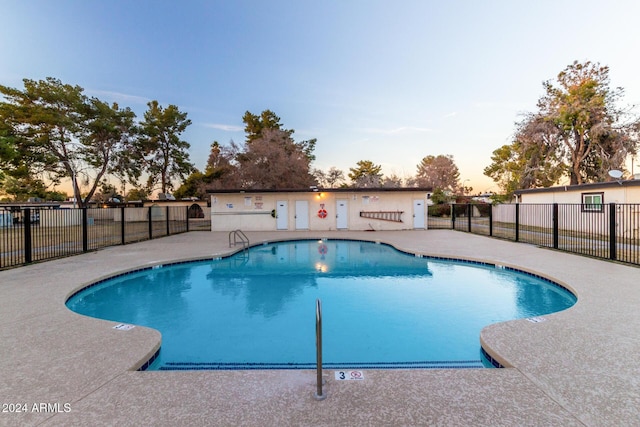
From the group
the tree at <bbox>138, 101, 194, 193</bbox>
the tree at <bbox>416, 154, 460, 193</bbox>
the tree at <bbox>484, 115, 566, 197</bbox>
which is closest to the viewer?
the tree at <bbox>484, 115, 566, 197</bbox>

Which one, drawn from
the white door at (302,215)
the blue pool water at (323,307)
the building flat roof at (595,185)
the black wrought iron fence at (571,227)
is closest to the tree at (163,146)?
the white door at (302,215)

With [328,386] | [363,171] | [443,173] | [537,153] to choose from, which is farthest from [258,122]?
[328,386]

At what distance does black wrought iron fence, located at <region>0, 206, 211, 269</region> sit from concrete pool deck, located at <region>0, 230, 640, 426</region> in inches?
219

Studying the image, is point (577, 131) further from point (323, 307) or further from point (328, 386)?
point (328, 386)

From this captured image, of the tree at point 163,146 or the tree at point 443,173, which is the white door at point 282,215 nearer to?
the tree at point 163,146

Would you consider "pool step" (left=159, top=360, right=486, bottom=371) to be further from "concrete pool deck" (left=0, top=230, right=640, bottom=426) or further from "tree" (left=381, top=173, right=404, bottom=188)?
"tree" (left=381, top=173, right=404, bottom=188)

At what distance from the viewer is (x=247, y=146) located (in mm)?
26531

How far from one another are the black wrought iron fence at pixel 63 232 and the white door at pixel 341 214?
346 inches

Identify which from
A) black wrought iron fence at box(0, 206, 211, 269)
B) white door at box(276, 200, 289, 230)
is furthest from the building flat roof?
black wrought iron fence at box(0, 206, 211, 269)

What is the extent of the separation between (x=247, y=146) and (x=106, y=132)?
11808 mm

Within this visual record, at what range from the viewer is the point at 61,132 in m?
23.3

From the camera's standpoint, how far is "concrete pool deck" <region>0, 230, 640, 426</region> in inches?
76.8

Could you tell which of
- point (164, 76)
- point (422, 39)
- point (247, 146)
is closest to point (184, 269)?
point (164, 76)

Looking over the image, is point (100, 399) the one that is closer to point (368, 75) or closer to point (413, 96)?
point (368, 75)
